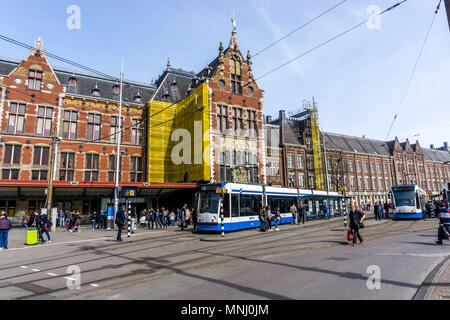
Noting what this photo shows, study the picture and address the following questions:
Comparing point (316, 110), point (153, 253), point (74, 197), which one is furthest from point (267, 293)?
point (316, 110)

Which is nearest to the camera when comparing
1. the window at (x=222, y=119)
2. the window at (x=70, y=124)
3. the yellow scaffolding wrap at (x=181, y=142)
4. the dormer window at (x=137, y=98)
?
the yellow scaffolding wrap at (x=181, y=142)

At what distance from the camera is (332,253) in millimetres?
9938

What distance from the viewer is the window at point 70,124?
30453 millimetres

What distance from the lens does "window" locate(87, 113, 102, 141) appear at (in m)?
31.7

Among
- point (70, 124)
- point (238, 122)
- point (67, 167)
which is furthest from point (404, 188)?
point (70, 124)

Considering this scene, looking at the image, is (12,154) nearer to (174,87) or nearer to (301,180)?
(174,87)

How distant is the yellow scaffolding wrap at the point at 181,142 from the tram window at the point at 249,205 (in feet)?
33.2

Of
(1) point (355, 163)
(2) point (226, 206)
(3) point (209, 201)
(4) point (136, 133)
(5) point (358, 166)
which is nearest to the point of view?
(3) point (209, 201)

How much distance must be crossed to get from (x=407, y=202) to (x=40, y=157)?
115 ft

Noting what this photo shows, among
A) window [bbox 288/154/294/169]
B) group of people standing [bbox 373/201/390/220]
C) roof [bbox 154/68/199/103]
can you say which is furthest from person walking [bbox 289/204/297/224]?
window [bbox 288/154/294/169]

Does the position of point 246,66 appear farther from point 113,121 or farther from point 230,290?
point 230,290

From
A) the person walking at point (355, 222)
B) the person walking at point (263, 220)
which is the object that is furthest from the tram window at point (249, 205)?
the person walking at point (355, 222)

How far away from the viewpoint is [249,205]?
19.5m

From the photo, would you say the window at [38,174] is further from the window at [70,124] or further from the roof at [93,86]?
the roof at [93,86]
